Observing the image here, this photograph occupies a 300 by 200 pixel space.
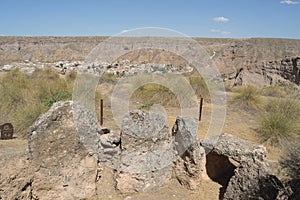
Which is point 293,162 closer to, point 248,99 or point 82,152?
point 82,152

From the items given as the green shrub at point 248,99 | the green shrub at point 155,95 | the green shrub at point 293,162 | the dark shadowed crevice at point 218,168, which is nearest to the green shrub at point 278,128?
the dark shadowed crevice at point 218,168

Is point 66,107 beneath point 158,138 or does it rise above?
above

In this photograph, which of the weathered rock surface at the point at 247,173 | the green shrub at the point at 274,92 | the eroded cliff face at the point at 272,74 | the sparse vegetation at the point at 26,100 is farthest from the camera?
the eroded cliff face at the point at 272,74

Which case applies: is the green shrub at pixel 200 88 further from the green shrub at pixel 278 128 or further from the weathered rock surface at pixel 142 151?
the weathered rock surface at pixel 142 151

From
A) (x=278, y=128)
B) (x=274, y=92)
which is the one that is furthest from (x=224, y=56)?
(x=278, y=128)

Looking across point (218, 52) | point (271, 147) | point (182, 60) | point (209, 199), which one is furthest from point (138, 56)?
point (209, 199)

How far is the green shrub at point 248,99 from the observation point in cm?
1159

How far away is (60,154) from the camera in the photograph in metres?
4.16

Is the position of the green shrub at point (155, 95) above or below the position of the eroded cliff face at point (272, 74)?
below

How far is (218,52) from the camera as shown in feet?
110

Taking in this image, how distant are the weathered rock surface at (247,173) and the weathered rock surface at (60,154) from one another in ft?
6.69

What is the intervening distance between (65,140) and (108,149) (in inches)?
29.2

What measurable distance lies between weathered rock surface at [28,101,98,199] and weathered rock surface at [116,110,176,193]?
526mm

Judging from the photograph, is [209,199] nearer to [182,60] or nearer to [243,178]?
[243,178]
